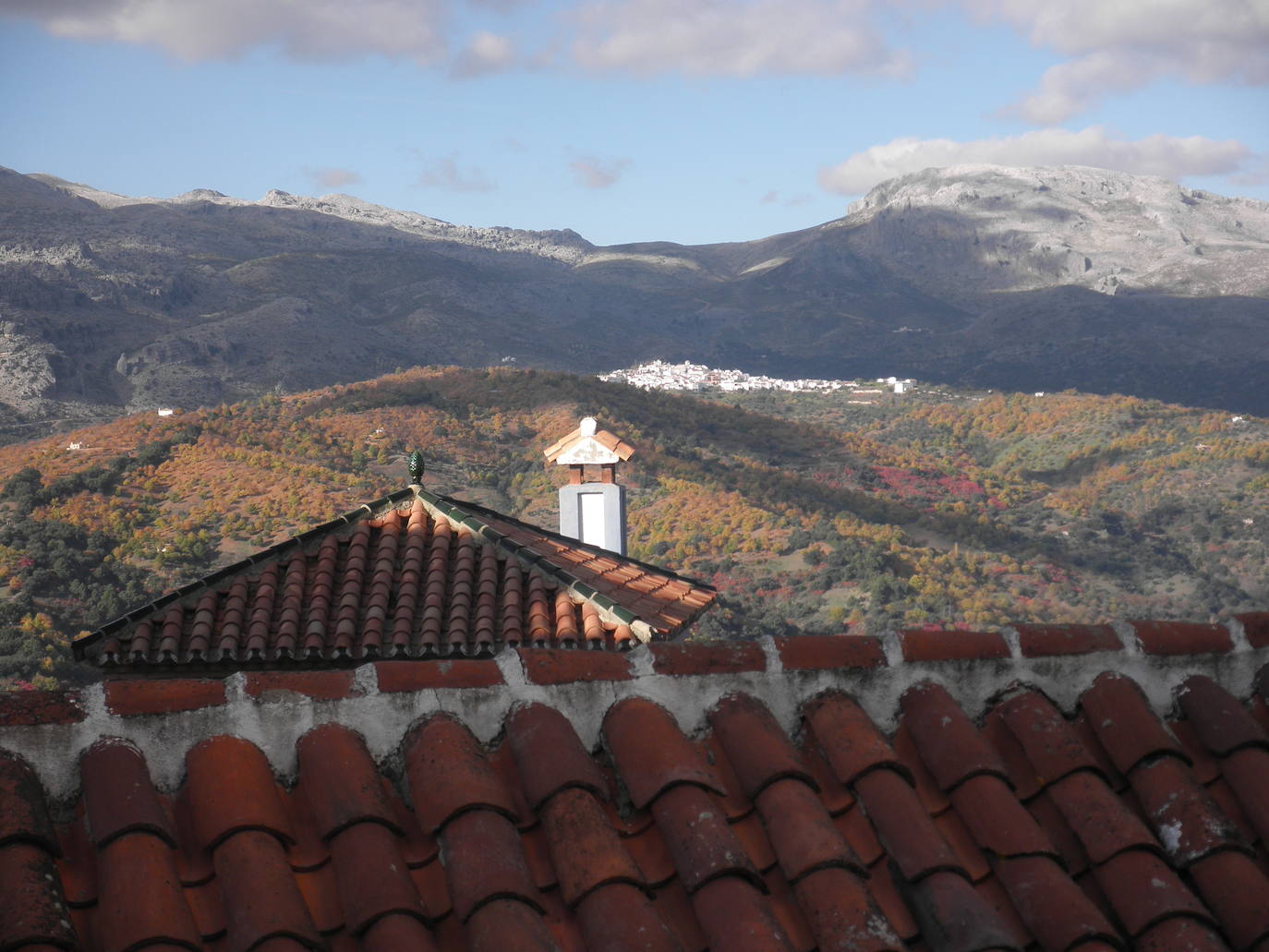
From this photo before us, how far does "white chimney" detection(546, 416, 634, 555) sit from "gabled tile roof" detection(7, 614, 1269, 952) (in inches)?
379

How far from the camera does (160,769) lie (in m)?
2.33

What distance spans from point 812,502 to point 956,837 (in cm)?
4020

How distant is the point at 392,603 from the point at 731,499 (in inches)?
1260

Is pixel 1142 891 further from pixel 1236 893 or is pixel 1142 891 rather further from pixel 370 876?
pixel 370 876

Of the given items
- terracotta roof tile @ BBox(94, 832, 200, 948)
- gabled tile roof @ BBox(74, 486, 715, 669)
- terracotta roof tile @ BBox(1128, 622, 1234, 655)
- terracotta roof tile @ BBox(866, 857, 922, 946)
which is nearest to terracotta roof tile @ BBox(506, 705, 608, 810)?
terracotta roof tile @ BBox(866, 857, 922, 946)

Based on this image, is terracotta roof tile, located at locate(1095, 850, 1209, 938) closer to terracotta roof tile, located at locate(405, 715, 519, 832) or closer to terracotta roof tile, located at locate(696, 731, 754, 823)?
terracotta roof tile, located at locate(696, 731, 754, 823)

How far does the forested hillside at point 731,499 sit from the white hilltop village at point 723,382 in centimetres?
1439

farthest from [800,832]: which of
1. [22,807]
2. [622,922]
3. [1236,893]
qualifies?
[22,807]

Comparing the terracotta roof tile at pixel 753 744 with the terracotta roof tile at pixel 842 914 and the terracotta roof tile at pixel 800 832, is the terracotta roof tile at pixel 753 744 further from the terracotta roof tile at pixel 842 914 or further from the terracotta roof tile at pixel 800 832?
the terracotta roof tile at pixel 842 914

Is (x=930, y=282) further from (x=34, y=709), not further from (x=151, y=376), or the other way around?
(x=34, y=709)

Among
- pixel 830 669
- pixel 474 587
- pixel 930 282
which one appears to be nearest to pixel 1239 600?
pixel 474 587

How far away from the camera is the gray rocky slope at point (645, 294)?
74875 mm

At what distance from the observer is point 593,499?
1265 cm

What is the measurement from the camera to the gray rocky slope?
74.9 metres
